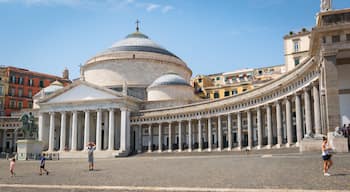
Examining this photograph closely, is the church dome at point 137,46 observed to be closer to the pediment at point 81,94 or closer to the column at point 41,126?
the pediment at point 81,94

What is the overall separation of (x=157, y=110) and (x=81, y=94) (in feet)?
49.3

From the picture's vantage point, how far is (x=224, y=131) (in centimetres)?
6506

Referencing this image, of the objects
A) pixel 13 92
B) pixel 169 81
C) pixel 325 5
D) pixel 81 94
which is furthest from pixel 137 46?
pixel 325 5

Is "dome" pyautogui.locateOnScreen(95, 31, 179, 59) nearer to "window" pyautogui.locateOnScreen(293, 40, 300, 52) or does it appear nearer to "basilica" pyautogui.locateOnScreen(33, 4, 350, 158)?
"basilica" pyautogui.locateOnScreen(33, 4, 350, 158)

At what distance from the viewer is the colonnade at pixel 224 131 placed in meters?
48.4

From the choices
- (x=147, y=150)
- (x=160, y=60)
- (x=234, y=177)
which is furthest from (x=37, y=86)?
(x=234, y=177)

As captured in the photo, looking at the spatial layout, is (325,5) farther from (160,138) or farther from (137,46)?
(137,46)

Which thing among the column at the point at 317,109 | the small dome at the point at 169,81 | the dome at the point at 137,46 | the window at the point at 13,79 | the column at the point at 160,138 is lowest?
the column at the point at 160,138

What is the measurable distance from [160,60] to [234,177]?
66162 millimetres

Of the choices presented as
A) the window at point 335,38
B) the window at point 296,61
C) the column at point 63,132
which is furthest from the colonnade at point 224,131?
the window at point 335,38

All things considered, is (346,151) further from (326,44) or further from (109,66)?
(109,66)

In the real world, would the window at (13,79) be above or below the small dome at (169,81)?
above

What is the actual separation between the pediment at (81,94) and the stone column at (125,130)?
3.33 meters

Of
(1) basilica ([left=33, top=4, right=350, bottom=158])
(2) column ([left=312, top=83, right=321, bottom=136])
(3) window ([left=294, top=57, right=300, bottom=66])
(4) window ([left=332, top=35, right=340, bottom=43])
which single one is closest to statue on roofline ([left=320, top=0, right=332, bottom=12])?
(4) window ([left=332, top=35, right=340, bottom=43])
